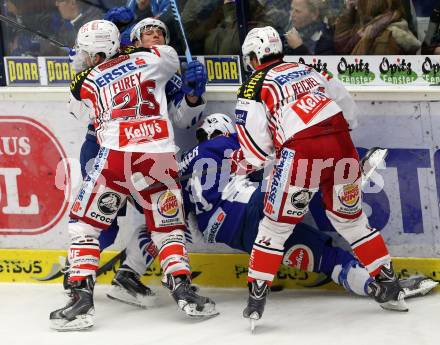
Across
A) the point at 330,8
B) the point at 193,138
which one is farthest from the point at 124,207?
the point at 330,8

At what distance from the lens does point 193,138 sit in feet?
19.5

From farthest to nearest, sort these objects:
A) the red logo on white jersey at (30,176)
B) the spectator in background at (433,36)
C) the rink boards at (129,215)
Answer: the red logo on white jersey at (30,176) < the spectator in background at (433,36) < the rink boards at (129,215)

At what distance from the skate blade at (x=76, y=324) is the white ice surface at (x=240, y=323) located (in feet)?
0.12

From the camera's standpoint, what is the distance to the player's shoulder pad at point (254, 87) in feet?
16.9

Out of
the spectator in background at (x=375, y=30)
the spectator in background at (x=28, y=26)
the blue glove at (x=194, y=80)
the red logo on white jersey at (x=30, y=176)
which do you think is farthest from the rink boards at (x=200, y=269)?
the spectator in background at (x=28, y=26)

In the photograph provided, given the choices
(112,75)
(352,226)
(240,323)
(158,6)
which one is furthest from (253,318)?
(158,6)

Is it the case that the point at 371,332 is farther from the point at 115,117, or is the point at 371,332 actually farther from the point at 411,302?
the point at 115,117

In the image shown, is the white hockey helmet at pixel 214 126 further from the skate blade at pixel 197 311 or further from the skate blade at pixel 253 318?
the skate blade at pixel 253 318

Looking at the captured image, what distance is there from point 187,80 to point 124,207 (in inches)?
30.8

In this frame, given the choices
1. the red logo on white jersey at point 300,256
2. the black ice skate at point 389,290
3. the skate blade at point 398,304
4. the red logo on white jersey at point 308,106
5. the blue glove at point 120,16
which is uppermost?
the blue glove at point 120,16

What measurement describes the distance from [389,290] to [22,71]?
8.82 feet

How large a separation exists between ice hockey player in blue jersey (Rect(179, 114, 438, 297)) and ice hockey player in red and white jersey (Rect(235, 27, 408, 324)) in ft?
0.78

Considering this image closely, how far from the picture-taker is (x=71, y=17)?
6.53 meters

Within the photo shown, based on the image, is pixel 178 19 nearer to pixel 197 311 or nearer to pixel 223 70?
pixel 223 70
